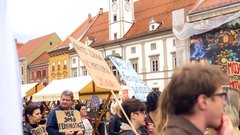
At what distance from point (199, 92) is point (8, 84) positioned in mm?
867

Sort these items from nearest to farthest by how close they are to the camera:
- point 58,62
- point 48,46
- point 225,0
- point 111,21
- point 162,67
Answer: point 225,0
point 162,67
point 111,21
point 58,62
point 48,46

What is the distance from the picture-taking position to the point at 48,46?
67188mm

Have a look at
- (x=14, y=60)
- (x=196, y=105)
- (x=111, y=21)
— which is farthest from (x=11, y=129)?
(x=111, y=21)

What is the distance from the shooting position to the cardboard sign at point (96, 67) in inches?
185

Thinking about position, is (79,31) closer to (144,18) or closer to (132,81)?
(144,18)

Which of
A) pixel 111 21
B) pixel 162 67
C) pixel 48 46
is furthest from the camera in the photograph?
pixel 48 46

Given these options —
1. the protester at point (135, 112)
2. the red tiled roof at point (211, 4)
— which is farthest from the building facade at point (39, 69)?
the protester at point (135, 112)

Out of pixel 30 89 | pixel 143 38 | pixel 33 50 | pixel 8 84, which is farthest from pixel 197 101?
pixel 33 50

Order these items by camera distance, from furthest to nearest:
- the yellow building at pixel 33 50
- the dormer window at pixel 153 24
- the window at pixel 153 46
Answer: the yellow building at pixel 33 50 < the dormer window at pixel 153 24 < the window at pixel 153 46

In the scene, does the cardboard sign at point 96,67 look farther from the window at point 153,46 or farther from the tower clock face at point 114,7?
the tower clock face at point 114,7

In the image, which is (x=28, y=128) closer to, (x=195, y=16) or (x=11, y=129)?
(x=11, y=129)

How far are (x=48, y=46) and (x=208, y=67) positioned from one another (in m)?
66.8

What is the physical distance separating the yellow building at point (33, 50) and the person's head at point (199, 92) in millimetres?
63605

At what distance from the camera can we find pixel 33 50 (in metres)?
65.1
